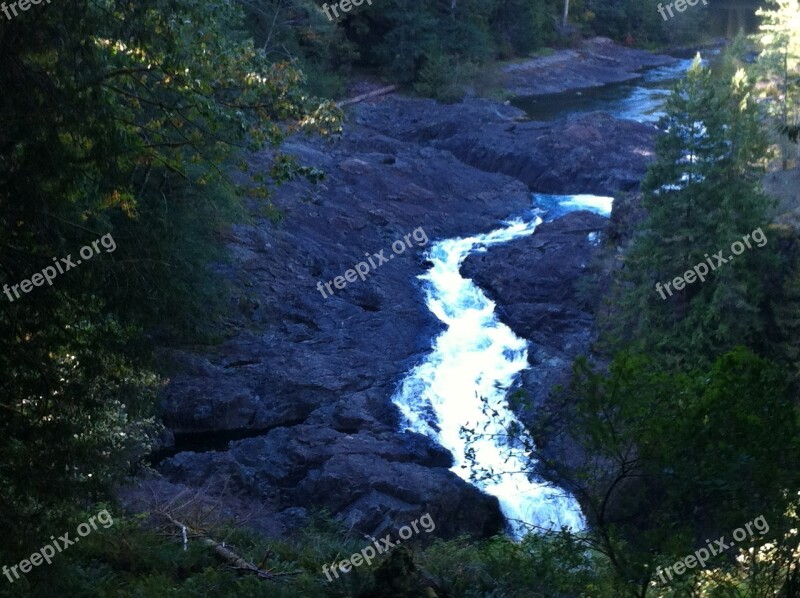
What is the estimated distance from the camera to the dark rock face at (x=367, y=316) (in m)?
17.7

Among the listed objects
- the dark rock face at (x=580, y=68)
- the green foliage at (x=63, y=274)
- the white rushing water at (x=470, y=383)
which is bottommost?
the white rushing water at (x=470, y=383)

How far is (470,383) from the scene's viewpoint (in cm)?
2241

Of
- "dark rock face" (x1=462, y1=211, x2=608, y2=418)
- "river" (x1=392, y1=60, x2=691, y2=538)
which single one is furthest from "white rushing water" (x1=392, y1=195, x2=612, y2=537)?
"dark rock face" (x1=462, y1=211, x2=608, y2=418)

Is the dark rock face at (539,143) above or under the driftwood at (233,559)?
above

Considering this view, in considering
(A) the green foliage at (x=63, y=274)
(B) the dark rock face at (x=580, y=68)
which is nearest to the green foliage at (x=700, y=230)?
(A) the green foliage at (x=63, y=274)

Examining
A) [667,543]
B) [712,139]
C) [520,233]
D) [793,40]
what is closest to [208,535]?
[667,543]

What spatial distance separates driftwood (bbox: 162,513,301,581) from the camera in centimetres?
1096

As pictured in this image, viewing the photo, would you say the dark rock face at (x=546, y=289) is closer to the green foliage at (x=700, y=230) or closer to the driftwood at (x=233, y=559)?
the green foliage at (x=700, y=230)

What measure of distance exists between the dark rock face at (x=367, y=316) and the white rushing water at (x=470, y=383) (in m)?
0.43

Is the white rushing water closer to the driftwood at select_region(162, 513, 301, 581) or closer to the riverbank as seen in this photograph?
the riverbank

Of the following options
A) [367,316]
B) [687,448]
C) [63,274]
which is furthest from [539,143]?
[63,274]

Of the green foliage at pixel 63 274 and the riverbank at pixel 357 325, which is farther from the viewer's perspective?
the riverbank at pixel 357 325

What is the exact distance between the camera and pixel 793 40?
34594 mm

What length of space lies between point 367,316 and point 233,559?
1398 centimetres
